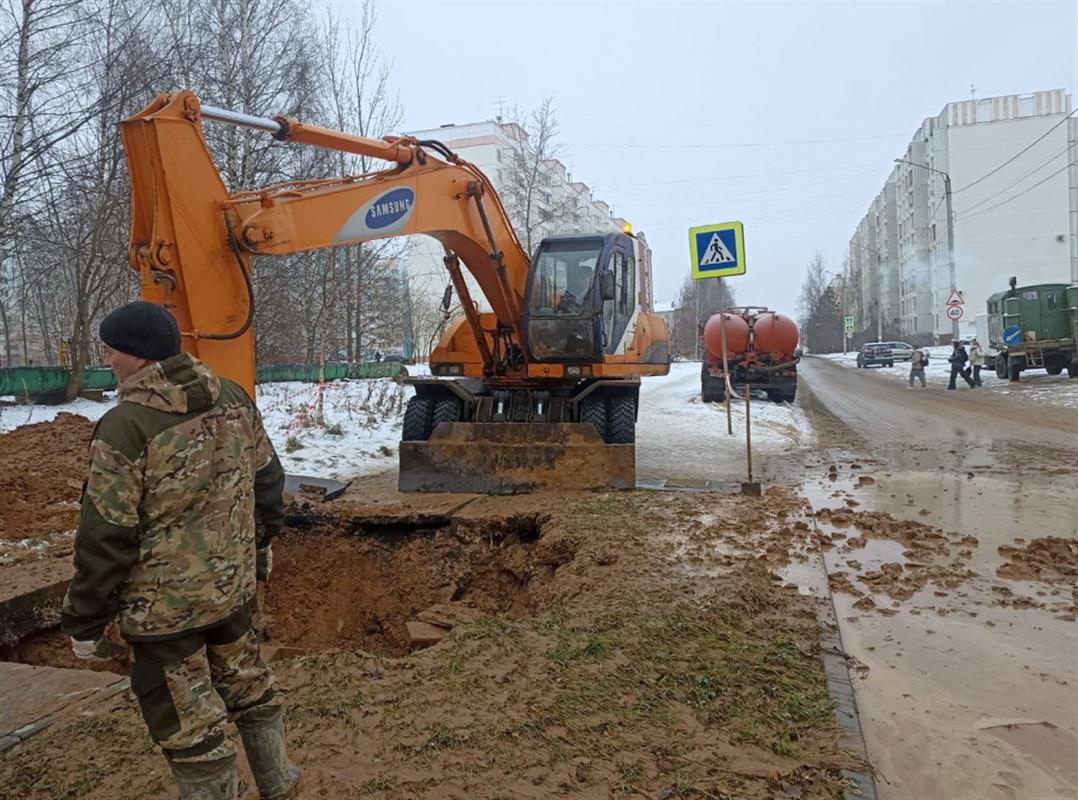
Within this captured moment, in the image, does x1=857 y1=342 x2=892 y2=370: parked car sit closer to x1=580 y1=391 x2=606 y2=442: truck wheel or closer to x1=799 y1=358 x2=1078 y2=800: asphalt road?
x1=799 y1=358 x2=1078 y2=800: asphalt road

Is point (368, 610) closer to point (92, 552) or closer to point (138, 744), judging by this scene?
point (138, 744)

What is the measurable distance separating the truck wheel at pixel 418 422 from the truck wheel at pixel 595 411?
1.84 m

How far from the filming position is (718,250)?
29.0 feet

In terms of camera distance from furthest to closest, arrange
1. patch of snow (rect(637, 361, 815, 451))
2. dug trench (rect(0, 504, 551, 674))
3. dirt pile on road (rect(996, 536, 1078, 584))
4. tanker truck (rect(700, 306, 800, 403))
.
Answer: tanker truck (rect(700, 306, 800, 403))
patch of snow (rect(637, 361, 815, 451))
dug trench (rect(0, 504, 551, 674))
dirt pile on road (rect(996, 536, 1078, 584))

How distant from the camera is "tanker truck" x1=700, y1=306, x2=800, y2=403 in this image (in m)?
18.5

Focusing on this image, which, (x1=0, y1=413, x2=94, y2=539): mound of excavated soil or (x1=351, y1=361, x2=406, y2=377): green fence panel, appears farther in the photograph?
(x1=351, y1=361, x2=406, y2=377): green fence panel

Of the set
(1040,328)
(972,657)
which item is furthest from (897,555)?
(1040,328)

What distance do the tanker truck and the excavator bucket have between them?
1129 cm

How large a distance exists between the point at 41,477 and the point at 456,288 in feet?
15.6

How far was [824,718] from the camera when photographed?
3.03 m

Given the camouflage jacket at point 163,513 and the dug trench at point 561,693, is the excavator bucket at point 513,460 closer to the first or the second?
the dug trench at point 561,693

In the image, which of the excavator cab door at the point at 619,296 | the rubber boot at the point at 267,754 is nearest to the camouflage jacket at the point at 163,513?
the rubber boot at the point at 267,754

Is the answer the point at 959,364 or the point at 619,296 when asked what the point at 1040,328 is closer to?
the point at 959,364

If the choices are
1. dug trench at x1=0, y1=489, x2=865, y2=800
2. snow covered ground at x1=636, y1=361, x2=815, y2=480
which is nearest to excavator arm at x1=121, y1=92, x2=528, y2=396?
dug trench at x1=0, y1=489, x2=865, y2=800
